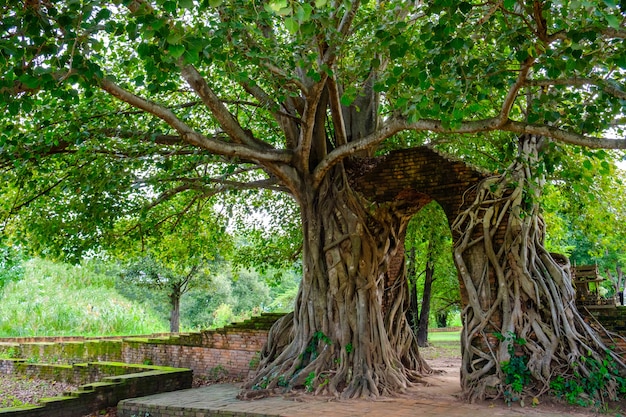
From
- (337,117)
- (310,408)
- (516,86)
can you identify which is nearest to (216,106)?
(337,117)

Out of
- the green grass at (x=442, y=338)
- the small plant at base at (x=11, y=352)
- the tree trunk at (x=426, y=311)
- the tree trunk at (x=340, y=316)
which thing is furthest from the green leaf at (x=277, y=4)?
the green grass at (x=442, y=338)

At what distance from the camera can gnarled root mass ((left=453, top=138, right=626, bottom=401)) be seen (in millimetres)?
7238

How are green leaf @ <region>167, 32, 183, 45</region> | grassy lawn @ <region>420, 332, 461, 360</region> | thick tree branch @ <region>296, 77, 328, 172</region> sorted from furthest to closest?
grassy lawn @ <region>420, 332, 461, 360</region> → thick tree branch @ <region>296, 77, 328, 172</region> → green leaf @ <region>167, 32, 183, 45</region>

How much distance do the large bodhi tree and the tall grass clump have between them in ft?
36.1

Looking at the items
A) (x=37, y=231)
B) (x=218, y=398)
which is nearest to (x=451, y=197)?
(x=218, y=398)

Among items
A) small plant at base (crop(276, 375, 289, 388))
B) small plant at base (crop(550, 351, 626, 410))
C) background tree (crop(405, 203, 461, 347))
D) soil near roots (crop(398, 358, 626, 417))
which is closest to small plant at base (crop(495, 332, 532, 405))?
soil near roots (crop(398, 358, 626, 417))

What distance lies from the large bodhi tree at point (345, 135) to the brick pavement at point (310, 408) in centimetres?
42

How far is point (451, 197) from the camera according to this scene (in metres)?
8.88

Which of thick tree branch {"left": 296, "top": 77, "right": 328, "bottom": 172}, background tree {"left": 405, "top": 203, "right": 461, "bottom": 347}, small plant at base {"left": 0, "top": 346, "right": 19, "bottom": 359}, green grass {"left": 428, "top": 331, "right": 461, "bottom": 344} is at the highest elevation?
thick tree branch {"left": 296, "top": 77, "right": 328, "bottom": 172}

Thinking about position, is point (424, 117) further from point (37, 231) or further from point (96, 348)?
point (96, 348)

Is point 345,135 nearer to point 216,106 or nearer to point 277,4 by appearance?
point 216,106

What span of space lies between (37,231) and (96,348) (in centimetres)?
487

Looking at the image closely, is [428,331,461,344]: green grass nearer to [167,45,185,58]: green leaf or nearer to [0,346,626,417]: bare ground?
[0,346,626,417]: bare ground

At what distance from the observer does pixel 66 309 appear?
20.3m
